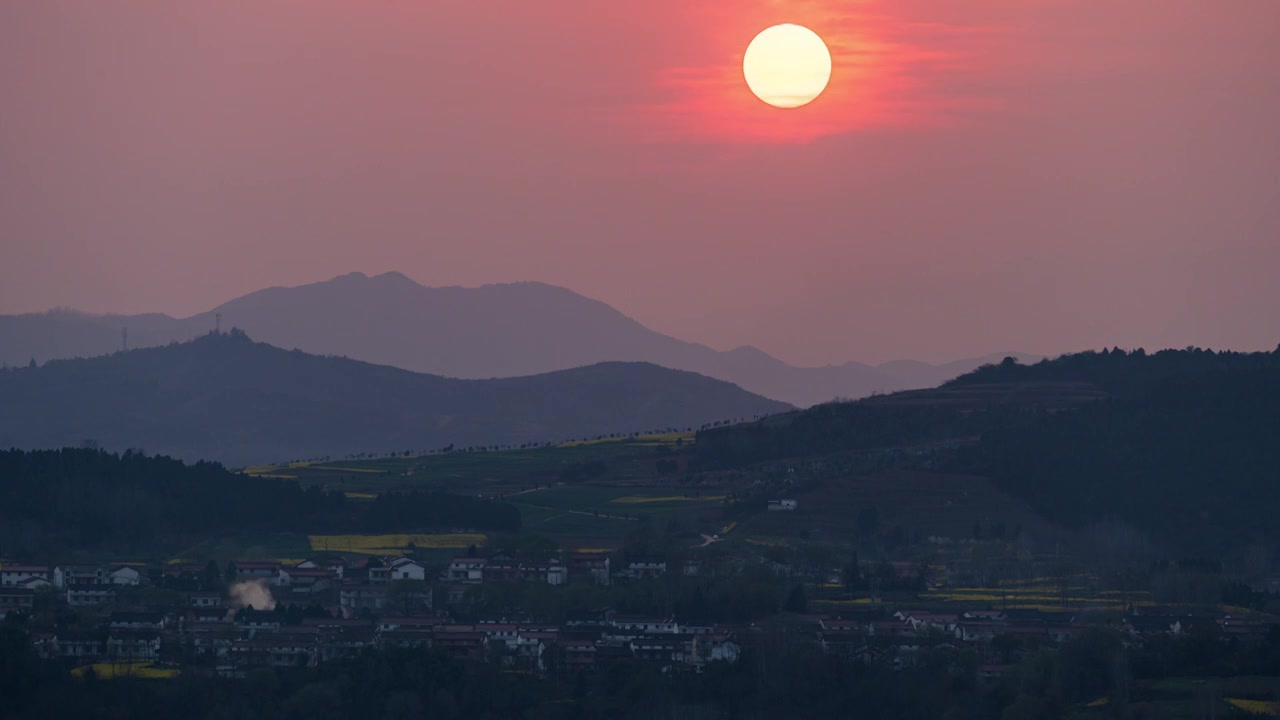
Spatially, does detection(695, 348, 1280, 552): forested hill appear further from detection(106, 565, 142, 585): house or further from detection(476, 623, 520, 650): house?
detection(106, 565, 142, 585): house

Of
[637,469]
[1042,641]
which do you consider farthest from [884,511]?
[1042,641]

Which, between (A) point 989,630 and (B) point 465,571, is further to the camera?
(B) point 465,571

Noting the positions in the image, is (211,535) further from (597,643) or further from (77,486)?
(597,643)

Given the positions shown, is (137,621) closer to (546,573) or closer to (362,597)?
(362,597)

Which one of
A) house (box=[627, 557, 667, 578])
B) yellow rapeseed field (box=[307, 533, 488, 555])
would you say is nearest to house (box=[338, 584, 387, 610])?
house (box=[627, 557, 667, 578])

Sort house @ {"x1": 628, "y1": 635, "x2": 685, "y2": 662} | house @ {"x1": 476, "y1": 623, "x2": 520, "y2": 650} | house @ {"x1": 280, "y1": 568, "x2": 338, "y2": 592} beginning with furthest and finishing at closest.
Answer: house @ {"x1": 280, "y1": 568, "x2": 338, "y2": 592}, house @ {"x1": 476, "y1": 623, "x2": 520, "y2": 650}, house @ {"x1": 628, "y1": 635, "x2": 685, "y2": 662}

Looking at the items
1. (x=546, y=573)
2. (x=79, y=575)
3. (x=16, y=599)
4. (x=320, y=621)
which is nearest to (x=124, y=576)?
(x=79, y=575)

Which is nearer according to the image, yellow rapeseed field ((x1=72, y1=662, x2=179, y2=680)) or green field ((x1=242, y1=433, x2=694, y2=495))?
yellow rapeseed field ((x1=72, y1=662, x2=179, y2=680))

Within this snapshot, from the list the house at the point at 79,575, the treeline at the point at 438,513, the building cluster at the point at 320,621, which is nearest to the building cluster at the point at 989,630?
the building cluster at the point at 320,621
